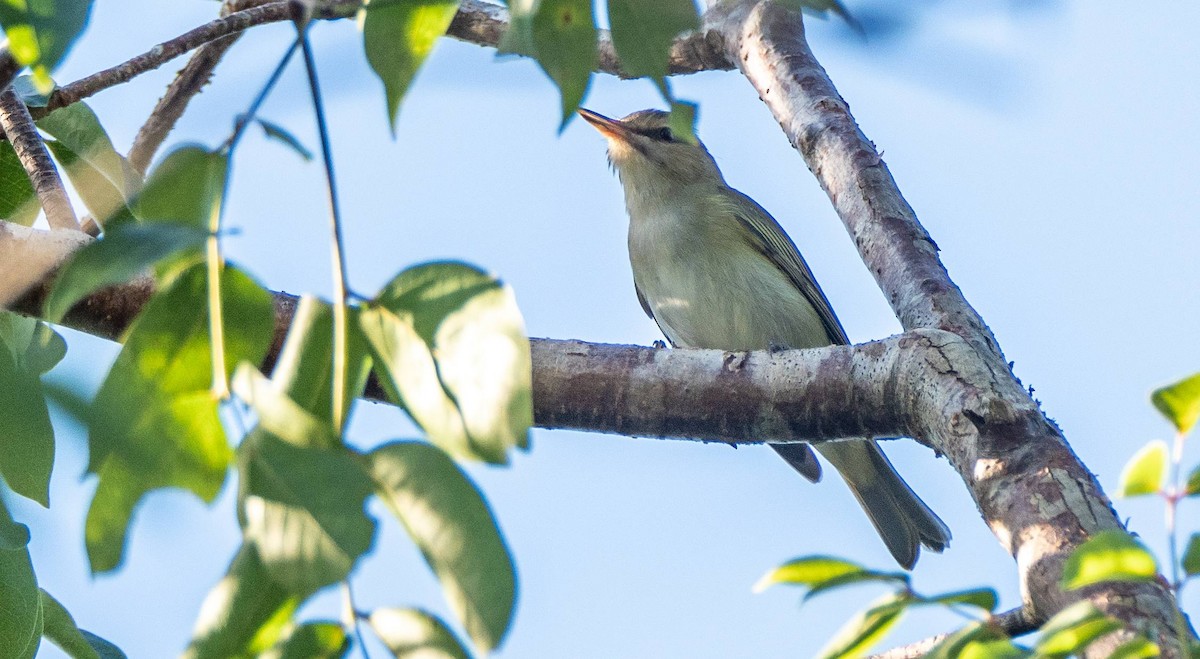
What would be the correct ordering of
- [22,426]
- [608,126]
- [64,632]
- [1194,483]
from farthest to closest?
1. [608,126]
2. [64,632]
3. [22,426]
4. [1194,483]

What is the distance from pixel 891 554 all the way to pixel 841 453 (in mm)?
533

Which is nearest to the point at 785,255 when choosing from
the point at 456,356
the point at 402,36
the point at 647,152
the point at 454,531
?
the point at 647,152

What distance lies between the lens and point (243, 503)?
44.2 inches

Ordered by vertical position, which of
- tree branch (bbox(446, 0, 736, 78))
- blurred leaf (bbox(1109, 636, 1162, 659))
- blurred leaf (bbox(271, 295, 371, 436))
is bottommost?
blurred leaf (bbox(1109, 636, 1162, 659))

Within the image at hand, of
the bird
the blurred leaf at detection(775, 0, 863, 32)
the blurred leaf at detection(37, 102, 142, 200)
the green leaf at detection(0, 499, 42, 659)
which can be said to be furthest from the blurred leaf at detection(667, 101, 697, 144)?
the bird

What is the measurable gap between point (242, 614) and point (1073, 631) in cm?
89

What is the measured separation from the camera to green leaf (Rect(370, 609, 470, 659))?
119cm

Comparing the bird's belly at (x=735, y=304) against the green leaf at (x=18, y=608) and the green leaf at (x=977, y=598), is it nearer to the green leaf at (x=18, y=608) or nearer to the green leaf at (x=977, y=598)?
the green leaf at (x=18, y=608)

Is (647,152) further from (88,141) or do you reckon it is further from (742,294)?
(88,141)

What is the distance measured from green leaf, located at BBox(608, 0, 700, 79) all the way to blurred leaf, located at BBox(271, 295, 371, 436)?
44cm

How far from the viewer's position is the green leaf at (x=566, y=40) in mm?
1377

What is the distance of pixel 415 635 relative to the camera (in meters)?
1.21

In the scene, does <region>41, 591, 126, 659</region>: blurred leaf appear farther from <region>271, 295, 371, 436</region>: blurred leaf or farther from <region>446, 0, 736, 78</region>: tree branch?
<region>446, 0, 736, 78</region>: tree branch

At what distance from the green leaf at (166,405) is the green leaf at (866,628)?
2.59ft
